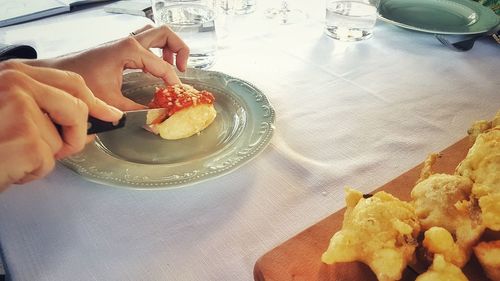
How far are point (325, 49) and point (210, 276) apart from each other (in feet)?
2.30

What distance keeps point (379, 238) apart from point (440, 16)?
892 millimetres

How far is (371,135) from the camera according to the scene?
74 cm

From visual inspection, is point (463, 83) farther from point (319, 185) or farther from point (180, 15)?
point (180, 15)

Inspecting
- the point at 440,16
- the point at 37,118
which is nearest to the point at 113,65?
the point at 37,118

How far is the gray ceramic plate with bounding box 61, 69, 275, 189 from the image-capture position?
0.58m

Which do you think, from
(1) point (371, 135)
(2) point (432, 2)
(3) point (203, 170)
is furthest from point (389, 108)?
(2) point (432, 2)

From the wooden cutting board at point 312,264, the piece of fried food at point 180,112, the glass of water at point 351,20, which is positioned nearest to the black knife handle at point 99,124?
the piece of fried food at point 180,112

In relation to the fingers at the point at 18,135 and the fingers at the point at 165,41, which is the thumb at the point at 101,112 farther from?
the fingers at the point at 165,41

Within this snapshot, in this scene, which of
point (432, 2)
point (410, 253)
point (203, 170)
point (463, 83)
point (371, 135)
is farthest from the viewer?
point (432, 2)

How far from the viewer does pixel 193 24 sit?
3.24 ft

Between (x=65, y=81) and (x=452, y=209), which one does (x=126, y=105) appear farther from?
(x=452, y=209)

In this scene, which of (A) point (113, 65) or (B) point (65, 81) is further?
(A) point (113, 65)

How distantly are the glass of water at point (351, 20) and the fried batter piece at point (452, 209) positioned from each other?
2.14 ft

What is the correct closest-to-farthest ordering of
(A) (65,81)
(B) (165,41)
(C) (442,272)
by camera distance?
1. (C) (442,272)
2. (A) (65,81)
3. (B) (165,41)
